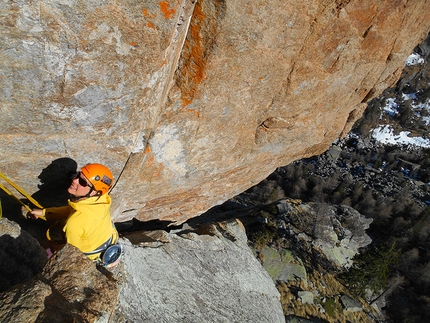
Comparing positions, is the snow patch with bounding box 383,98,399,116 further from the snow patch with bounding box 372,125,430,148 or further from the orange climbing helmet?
the orange climbing helmet

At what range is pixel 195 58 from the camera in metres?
5.39

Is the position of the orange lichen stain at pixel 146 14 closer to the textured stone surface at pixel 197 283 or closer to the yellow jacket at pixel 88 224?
the yellow jacket at pixel 88 224

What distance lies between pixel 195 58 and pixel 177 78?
52cm

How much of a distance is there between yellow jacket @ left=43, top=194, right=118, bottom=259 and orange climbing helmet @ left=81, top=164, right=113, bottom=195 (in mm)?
175

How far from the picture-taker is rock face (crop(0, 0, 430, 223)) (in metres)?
4.07

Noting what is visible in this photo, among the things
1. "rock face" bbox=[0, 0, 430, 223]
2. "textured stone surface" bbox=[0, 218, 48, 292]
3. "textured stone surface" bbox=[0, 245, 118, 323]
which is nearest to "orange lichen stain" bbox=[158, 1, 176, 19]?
"rock face" bbox=[0, 0, 430, 223]

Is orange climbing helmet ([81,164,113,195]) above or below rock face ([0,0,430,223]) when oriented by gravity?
below

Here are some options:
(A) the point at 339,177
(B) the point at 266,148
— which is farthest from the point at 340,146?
(B) the point at 266,148

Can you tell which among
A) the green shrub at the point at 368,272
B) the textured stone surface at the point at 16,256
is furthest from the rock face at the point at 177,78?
the green shrub at the point at 368,272

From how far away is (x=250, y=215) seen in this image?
65.4ft

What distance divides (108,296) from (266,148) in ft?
20.3

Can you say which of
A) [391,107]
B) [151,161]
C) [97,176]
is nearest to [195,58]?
[151,161]

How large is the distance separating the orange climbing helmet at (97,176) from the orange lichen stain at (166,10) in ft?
8.25

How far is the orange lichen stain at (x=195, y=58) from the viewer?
497cm
